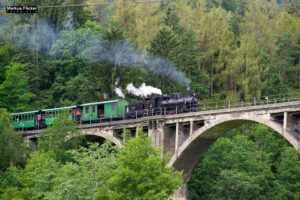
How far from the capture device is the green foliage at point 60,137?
64.4 metres

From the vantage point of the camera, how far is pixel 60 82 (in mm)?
90000

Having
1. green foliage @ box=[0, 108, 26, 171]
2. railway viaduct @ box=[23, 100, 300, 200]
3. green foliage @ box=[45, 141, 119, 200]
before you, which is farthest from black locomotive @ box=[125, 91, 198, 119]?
green foliage @ box=[45, 141, 119, 200]

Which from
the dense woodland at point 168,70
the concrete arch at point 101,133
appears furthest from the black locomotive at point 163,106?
the dense woodland at point 168,70

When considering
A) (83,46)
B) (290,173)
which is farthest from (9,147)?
(290,173)

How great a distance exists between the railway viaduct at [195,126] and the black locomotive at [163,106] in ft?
3.50

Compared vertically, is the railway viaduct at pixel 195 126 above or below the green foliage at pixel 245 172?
above

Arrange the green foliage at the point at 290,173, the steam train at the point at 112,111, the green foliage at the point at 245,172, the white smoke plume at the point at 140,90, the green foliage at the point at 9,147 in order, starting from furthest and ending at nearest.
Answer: the white smoke plume at the point at 140,90 → the green foliage at the point at 290,173 → the green foliage at the point at 245,172 → the green foliage at the point at 9,147 → the steam train at the point at 112,111

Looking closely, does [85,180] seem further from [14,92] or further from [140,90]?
[14,92]

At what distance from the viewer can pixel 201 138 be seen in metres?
57.5

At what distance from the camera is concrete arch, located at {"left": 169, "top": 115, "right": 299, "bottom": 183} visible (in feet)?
175

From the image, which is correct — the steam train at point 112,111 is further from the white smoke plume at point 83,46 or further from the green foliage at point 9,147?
the white smoke plume at point 83,46

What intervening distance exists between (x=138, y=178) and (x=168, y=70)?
42721 mm

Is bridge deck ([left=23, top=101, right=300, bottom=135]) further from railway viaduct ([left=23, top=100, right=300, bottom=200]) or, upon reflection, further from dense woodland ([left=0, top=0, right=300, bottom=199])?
dense woodland ([left=0, top=0, right=300, bottom=199])

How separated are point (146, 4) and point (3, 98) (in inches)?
1617
